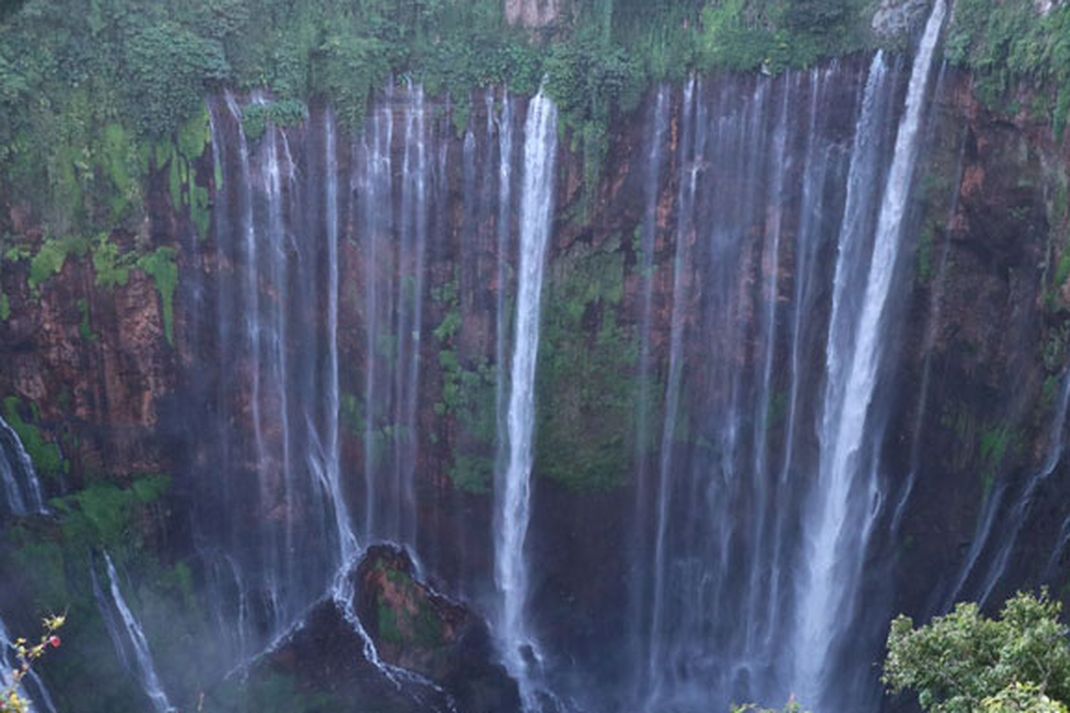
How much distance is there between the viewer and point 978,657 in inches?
317

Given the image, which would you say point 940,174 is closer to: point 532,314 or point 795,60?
point 795,60

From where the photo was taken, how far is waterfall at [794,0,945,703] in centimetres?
1412

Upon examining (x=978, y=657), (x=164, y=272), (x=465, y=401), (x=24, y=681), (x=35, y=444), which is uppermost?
(x=164, y=272)

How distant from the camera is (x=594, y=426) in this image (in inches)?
655

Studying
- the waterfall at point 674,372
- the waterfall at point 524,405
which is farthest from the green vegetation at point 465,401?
the waterfall at point 674,372

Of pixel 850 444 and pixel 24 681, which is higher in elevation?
pixel 850 444

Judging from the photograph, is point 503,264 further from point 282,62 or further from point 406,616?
point 406,616

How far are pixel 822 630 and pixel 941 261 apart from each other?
559 cm

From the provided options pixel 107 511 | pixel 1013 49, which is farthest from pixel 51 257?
pixel 1013 49

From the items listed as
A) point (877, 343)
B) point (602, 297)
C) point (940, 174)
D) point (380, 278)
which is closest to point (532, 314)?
point (602, 297)

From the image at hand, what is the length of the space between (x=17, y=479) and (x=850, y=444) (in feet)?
37.8

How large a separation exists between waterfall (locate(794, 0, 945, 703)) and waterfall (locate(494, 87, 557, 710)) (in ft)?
13.7

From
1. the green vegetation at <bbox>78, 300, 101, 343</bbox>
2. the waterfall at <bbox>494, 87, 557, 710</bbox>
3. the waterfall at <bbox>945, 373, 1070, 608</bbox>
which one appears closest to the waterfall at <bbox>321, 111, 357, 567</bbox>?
the waterfall at <bbox>494, 87, 557, 710</bbox>

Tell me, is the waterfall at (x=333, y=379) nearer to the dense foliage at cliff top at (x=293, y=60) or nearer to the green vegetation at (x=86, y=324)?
the dense foliage at cliff top at (x=293, y=60)
